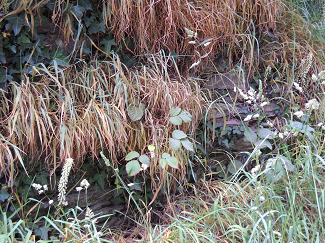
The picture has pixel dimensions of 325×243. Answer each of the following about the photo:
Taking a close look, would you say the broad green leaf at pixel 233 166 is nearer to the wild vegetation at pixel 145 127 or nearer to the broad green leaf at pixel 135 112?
the wild vegetation at pixel 145 127

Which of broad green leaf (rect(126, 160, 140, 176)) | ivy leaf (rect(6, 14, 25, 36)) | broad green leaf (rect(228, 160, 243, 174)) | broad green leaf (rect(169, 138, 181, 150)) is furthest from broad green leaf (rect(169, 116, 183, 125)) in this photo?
ivy leaf (rect(6, 14, 25, 36))

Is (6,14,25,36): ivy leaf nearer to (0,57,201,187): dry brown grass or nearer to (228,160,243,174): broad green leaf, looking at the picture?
(0,57,201,187): dry brown grass

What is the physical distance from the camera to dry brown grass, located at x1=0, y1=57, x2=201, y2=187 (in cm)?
162

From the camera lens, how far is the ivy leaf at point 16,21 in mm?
1731

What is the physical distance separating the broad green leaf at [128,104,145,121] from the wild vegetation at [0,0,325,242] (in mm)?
10

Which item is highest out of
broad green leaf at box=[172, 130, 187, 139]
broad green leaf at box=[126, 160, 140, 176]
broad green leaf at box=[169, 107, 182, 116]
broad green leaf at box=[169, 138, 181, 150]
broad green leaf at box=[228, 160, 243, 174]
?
broad green leaf at box=[169, 107, 182, 116]

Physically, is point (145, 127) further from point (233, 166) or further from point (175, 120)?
point (233, 166)

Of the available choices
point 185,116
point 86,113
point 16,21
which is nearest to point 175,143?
point 185,116

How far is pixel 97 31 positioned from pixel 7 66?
25.3 inches

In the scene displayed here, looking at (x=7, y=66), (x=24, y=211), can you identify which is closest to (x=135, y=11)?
(x=7, y=66)

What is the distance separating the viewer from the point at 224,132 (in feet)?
7.18

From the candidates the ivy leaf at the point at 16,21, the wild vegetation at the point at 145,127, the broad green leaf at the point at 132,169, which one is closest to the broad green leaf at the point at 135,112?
the wild vegetation at the point at 145,127

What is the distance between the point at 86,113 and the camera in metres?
Answer: 1.71

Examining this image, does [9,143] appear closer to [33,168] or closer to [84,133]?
[33,168]
